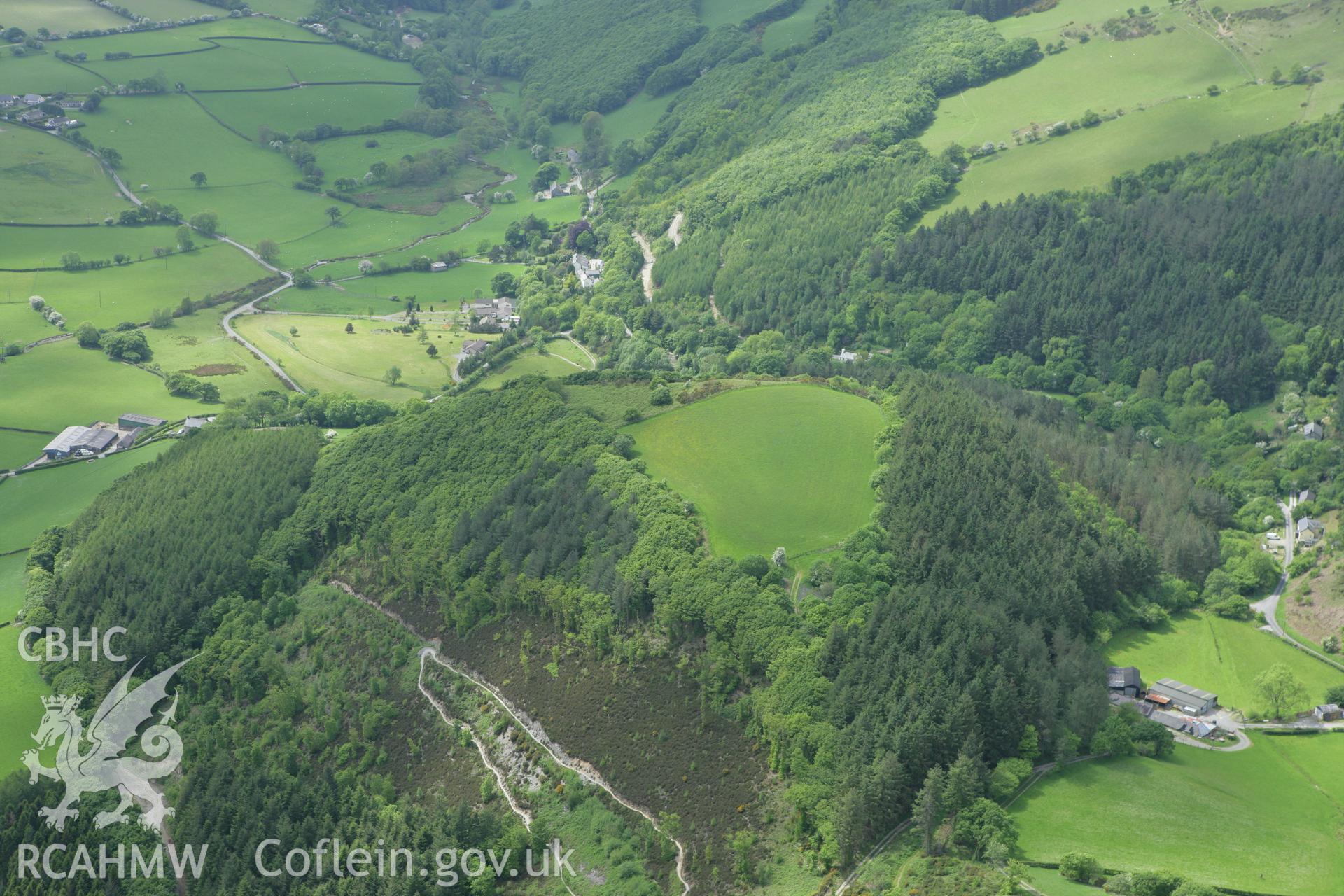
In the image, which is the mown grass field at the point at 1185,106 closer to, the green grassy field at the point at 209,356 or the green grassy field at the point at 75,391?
the green grassy field at the point at 209,356

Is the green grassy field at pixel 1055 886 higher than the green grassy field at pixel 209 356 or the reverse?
higher

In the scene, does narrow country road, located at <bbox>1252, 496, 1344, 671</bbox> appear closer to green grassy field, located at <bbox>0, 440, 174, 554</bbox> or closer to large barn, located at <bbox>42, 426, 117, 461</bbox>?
green grassy field, located at <bbox>0, 440, 174, 554</bbox>

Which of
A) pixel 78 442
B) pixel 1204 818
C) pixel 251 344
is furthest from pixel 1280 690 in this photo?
pixel 251 344

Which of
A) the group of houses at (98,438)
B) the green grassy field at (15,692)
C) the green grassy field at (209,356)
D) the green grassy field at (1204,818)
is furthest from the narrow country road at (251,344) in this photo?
the green grassy field at (1204,818)

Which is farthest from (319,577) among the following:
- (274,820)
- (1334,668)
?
(1334,668)

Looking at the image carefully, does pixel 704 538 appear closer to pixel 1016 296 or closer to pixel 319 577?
pixel 319 577
